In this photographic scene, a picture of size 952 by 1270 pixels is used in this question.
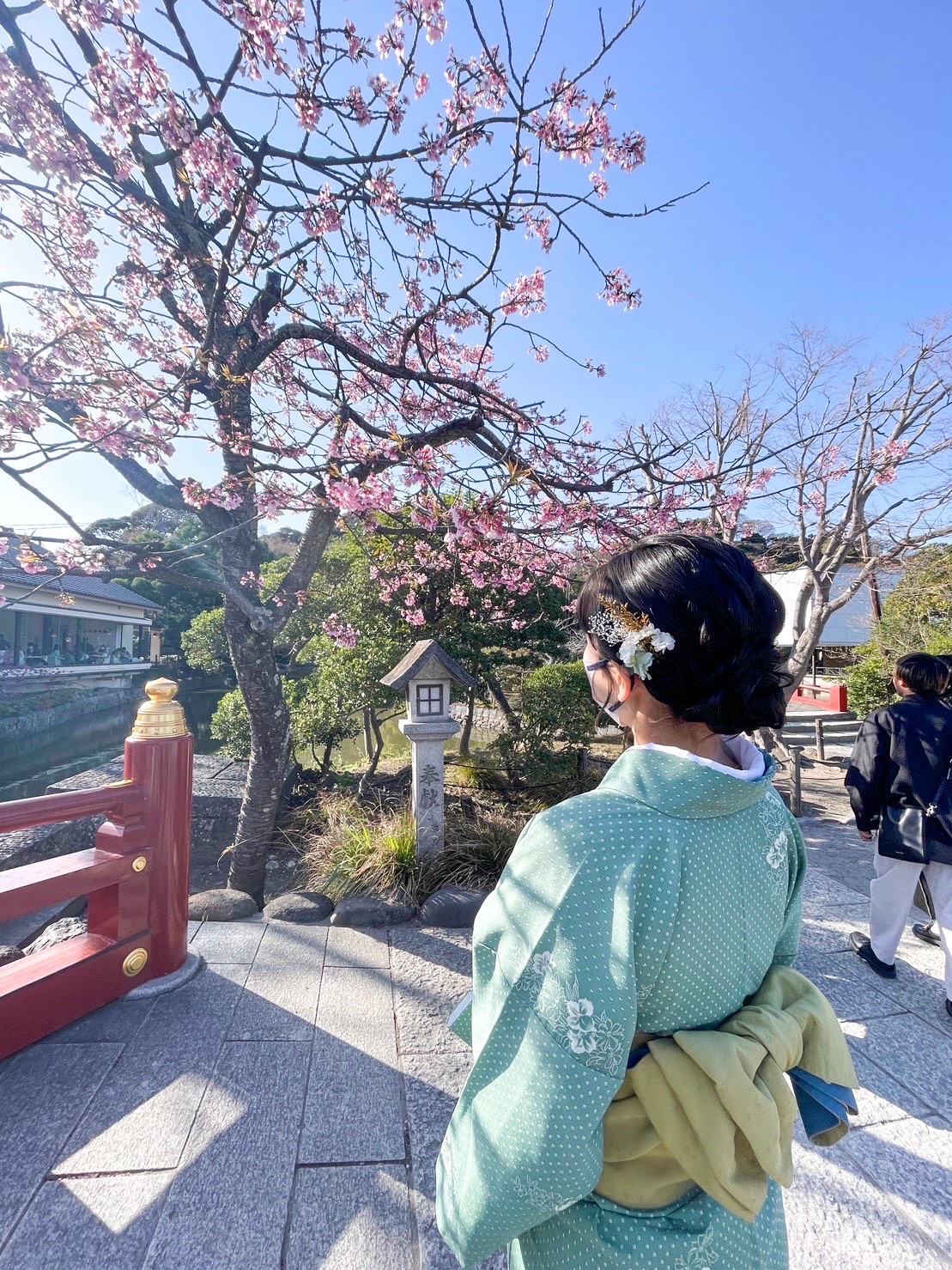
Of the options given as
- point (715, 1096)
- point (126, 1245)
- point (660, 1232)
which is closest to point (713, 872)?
point (715, 1096)

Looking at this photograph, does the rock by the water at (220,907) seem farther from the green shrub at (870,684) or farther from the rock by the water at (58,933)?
the green shrub at (870,684)

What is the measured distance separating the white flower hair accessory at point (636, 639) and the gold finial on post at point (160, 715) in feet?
6.88

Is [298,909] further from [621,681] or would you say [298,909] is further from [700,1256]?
[621,681]

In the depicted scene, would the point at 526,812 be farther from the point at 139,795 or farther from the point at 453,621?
the point at 139,795

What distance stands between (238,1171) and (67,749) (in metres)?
15.3

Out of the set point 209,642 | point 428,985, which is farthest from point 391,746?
point 428,985

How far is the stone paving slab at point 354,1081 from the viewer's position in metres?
1.76

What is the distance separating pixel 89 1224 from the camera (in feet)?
4.82

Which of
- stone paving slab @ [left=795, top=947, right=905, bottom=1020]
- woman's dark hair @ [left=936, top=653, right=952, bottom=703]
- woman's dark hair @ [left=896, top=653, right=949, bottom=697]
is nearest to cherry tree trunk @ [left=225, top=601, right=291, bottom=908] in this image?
stone paving slab @ [left=795, top=947, right=905, bottom=1020]

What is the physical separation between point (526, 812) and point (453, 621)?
91.7 inches

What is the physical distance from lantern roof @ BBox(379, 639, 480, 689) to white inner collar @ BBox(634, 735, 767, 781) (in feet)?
10.2

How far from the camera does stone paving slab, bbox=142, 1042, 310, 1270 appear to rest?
4.66 feet

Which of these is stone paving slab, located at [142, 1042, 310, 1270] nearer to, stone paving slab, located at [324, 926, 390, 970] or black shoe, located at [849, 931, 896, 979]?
stone paving slab, located at [324, 926, 390, 970]

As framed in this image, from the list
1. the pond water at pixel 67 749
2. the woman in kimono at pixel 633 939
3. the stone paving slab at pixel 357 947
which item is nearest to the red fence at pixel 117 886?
the stone paving slab at pixel 357 947
